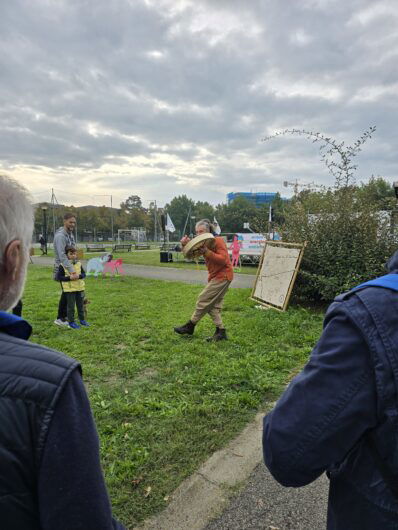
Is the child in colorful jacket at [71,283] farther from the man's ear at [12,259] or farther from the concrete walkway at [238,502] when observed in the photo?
the man's ear at [12,259]

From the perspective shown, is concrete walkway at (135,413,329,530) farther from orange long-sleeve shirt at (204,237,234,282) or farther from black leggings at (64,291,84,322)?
black leggings at (64,291,84,322)

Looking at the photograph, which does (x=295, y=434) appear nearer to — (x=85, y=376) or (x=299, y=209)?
(x=85, y=376)

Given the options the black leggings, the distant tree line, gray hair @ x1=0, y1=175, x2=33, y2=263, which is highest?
the distant tree line

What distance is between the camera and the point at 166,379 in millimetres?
4137

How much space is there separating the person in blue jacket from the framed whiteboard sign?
6.83 m

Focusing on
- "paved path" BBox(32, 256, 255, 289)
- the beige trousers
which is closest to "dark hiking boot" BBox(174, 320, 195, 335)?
the beige trousers

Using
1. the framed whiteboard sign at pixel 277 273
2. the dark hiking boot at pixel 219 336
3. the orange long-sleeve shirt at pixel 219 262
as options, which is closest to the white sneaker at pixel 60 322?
the dark hiking boot at pixel 219 336

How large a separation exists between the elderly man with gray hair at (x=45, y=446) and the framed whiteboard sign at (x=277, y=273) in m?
7.17

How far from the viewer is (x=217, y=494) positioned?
7.63ft

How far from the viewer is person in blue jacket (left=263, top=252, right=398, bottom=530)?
914mm

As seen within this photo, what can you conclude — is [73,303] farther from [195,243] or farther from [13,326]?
[13,326]

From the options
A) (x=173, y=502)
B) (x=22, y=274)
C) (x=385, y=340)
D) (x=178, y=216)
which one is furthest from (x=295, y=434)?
(x=178, y=216)

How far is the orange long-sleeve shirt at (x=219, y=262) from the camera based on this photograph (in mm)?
5586

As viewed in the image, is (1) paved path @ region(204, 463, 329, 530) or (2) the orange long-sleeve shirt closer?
(1) paved path @ region(204, 463, 329, 530)
